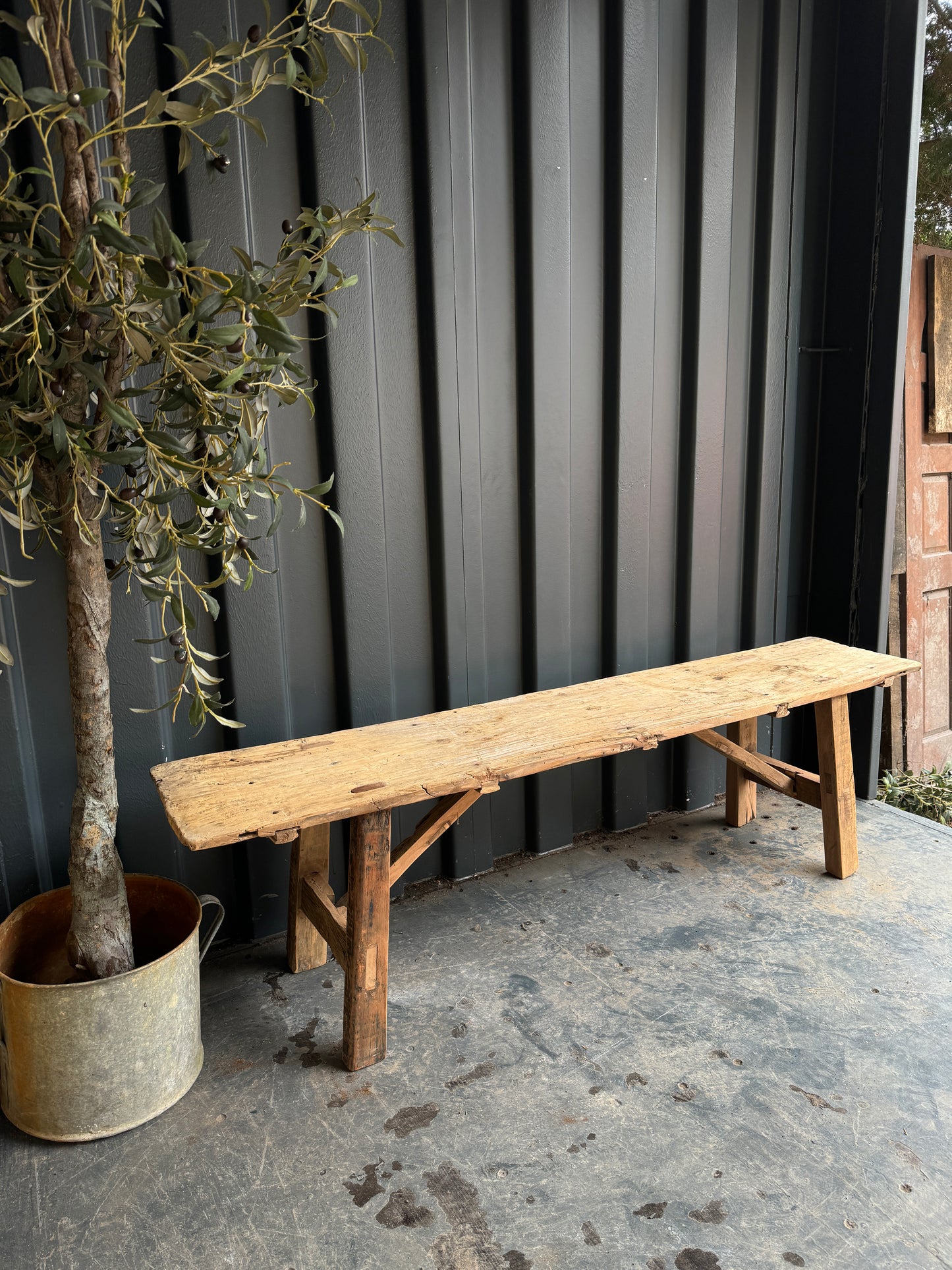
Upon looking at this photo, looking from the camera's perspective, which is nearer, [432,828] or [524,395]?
[432,828]

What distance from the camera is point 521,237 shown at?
258 centimetres

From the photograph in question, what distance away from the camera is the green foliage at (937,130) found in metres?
3.67

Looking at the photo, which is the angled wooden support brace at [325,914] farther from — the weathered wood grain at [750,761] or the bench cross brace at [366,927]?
the weathered wood grain at [750,761]

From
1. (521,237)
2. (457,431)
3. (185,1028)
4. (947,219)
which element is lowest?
(185,1028)

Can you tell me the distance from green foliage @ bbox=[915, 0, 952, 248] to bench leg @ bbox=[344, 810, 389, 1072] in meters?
3.59

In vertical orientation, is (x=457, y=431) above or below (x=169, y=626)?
above

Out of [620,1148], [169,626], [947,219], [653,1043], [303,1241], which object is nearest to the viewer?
[303,1241]

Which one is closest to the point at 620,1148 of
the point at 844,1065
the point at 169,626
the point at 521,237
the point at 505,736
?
the point at 844,1065

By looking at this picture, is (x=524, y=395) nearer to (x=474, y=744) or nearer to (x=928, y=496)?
(x=474, y=744)

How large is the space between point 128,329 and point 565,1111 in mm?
1719

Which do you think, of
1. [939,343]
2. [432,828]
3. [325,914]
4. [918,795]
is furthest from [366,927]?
[939,343]

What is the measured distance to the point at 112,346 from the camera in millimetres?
1535

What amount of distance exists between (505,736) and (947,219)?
3465mm

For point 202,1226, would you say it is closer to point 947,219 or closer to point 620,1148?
point 620,1148
